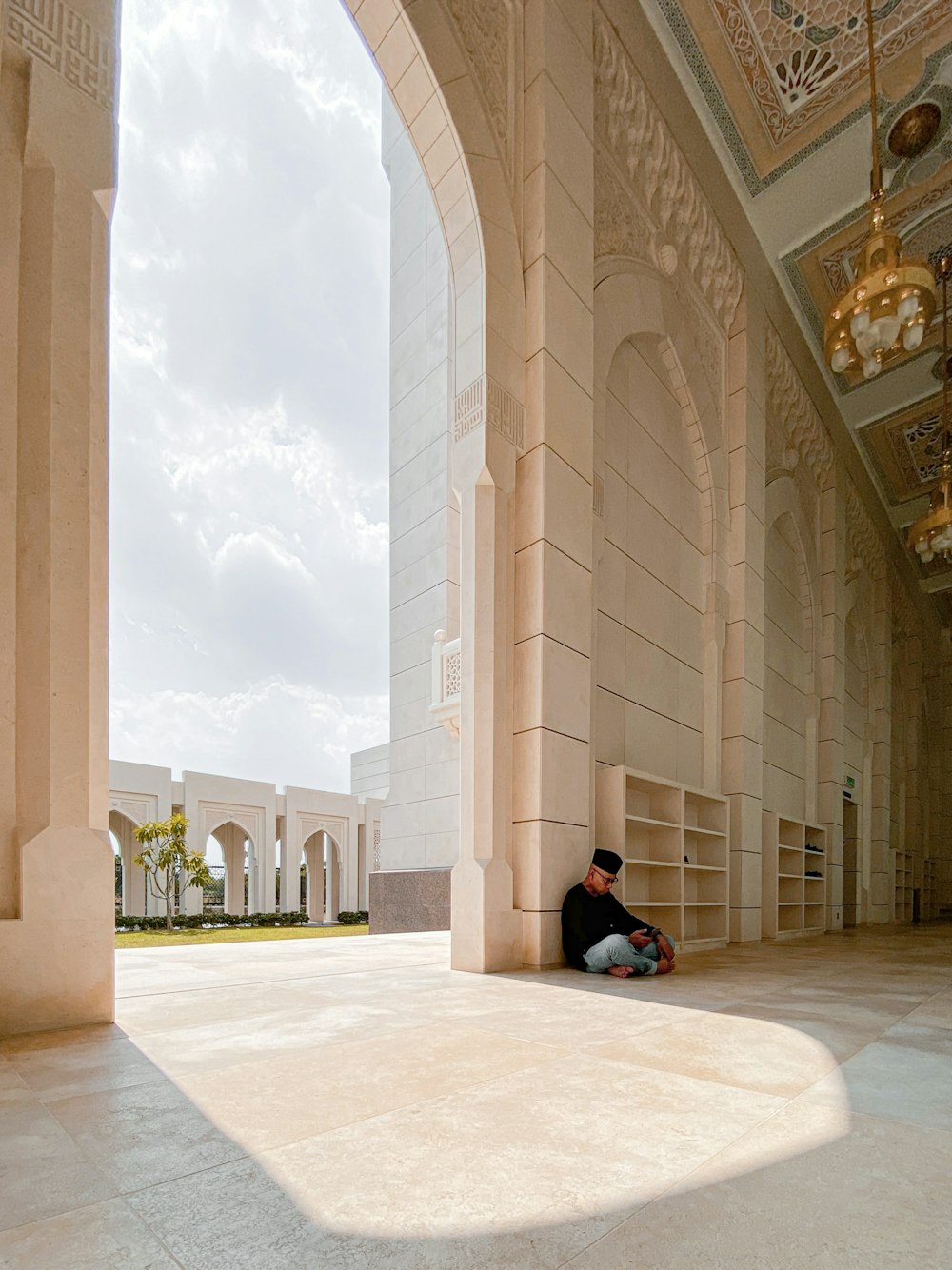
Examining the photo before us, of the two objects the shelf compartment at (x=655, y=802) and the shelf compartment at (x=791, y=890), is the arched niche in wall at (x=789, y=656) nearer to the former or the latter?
the shelf compartment at (x=791, y=890)

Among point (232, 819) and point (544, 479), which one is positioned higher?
point (544, 479)

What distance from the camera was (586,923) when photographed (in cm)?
513

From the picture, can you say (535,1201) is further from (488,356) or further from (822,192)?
(822,192)

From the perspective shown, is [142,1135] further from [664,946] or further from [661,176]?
[661,176]

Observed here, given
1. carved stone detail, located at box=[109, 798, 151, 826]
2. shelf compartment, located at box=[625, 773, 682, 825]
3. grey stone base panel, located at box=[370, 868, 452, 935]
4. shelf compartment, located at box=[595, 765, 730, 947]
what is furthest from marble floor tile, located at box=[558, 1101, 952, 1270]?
carved stone detail, located at box=[109, 798, 151, 826]

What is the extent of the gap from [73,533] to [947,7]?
9556mm

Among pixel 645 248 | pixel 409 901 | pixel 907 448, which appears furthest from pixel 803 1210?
pixel 907 448

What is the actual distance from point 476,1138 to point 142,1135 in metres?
0.78

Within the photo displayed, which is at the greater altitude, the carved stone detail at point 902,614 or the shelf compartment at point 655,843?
the carved stone detail at point 902,614

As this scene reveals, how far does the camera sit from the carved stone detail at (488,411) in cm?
548

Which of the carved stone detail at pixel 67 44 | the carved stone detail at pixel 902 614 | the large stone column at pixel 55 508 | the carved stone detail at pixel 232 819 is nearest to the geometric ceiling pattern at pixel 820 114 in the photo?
the carved stone detail at pixel 67 44

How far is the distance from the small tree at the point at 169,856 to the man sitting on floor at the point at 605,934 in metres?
17.1

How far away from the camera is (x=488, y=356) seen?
5.51 m

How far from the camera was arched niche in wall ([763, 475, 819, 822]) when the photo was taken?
1098cm
